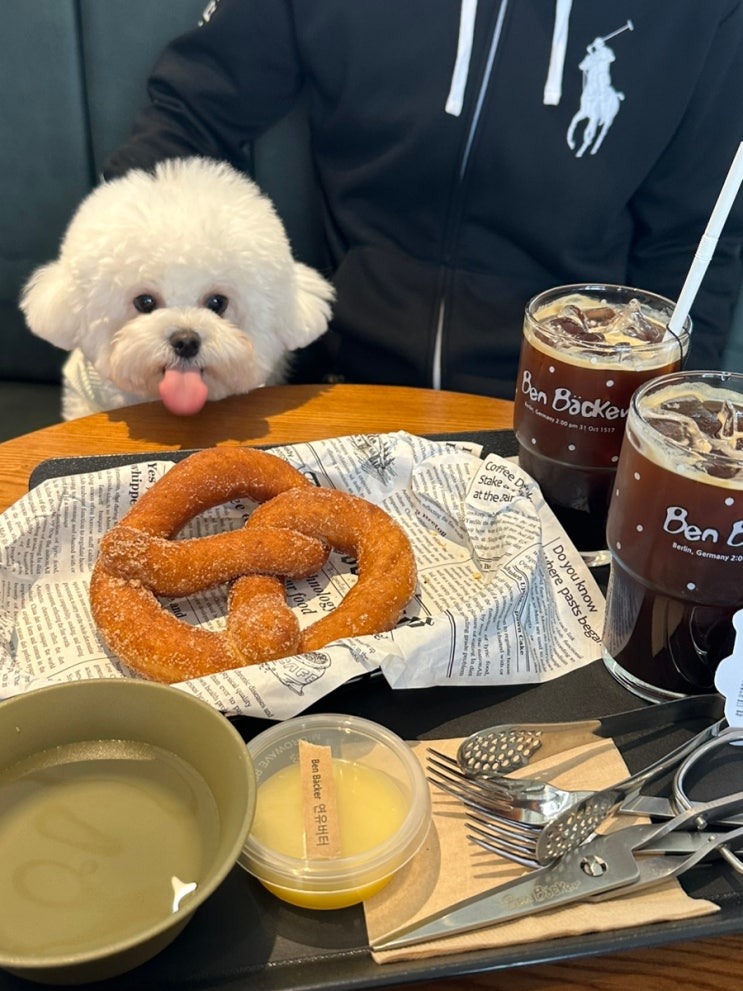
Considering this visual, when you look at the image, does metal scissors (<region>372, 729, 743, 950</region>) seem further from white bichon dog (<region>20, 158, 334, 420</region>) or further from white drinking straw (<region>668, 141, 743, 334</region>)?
white bichon dog (<region>20, 158, 334, 420</region>)

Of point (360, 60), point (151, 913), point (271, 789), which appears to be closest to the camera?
point (151, 913)

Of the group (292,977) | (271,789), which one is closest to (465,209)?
(271,789)

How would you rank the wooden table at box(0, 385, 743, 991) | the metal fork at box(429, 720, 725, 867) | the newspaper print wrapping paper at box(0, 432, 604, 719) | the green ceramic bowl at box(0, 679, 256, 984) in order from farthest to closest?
the wooden table at box(0, 385, 743, 991) < the newspaper print wrapping paper at box(0, 432, 604, 719) < the metal fork at box(429, 720, 725, 867) < the green ceramic bowl at box(0, 679, 256, 984)

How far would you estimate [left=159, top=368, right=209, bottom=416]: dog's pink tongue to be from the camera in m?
1.13

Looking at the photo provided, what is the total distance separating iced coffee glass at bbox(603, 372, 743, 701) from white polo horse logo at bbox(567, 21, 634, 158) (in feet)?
2.46

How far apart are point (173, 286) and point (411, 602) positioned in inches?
21.9

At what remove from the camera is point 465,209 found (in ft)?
4.62

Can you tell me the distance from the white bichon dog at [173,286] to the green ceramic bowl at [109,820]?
0.60 meters

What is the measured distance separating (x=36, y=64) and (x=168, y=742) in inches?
55.1

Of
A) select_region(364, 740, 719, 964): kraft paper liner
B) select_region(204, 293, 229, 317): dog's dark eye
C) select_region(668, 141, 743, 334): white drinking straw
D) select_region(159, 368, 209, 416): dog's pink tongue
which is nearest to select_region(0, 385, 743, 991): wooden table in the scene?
select_region(159, 368, 209, 416): dog's pink tongue

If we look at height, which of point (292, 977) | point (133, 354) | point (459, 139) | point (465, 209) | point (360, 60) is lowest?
point (292, 977)

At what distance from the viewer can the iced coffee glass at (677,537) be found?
2.12 ft

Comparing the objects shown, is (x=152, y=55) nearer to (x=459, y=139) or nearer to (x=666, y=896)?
(x=459, y=139)

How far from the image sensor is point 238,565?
0.84m
